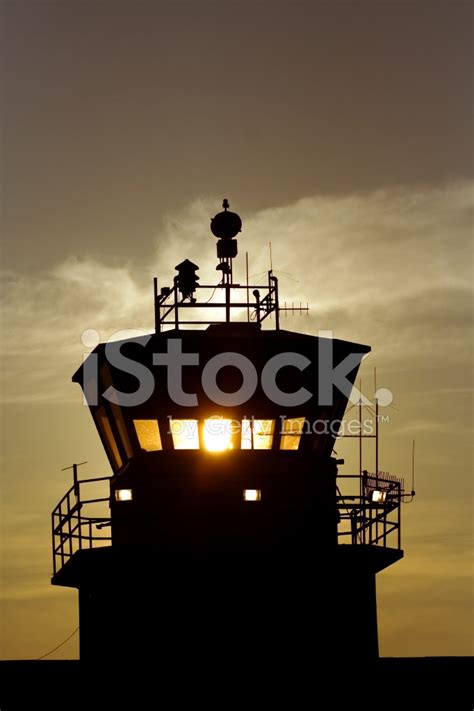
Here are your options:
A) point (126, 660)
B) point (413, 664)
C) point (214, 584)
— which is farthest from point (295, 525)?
point (413, 664)

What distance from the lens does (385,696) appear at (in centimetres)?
3033

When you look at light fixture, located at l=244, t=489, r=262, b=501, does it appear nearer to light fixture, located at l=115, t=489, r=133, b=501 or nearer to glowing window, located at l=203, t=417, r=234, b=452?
glowing window, located at l=203, t=417, r=234, b=452

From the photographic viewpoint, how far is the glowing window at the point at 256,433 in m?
28.4

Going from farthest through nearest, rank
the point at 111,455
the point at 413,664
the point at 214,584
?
the point at 413,664, the point at 111,455, the point at 214,584

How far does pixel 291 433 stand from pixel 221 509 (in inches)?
82.4

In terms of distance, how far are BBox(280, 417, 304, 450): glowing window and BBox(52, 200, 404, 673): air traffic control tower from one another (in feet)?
0.08

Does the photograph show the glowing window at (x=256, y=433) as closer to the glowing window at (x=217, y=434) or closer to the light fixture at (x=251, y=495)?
the glowing window at (x=217, y=434)

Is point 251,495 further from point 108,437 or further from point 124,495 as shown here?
point 108,437

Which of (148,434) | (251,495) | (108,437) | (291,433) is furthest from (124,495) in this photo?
(291,433)

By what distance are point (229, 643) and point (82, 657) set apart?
14.3 feet

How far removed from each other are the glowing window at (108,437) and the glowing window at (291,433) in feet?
11.5

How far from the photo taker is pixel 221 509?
92.1 ft

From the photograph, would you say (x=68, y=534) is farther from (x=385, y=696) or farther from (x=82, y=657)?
(x=385, y=696)

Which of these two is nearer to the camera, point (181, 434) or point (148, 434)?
point (181, 434)
